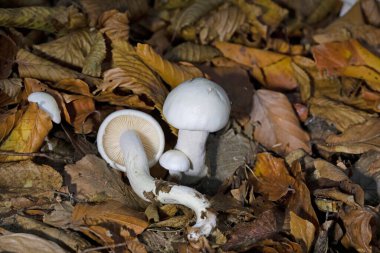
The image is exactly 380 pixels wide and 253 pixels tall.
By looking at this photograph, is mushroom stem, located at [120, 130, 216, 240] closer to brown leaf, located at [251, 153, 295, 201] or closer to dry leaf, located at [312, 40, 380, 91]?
brown leaf, located at [251, 153, 295, 201]

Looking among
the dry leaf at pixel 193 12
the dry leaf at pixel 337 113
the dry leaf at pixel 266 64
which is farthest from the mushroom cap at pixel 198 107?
the dry leaf at pixel 193 12

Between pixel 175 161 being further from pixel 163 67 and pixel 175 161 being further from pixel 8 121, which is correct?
pixel 8 121

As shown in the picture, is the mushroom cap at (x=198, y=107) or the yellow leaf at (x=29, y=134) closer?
the mushroom cap at (x=198, y=107)

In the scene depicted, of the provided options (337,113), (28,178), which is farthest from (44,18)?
(337,113)

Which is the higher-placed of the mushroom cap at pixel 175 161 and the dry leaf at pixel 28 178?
the mushroom cap at pixel 175 161

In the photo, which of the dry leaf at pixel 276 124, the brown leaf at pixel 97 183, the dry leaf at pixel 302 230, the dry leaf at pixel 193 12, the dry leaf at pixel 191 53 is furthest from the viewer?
the dry leaf at pixel 193 12

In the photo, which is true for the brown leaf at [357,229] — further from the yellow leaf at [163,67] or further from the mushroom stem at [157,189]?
the yellow leaf at [163,67]
